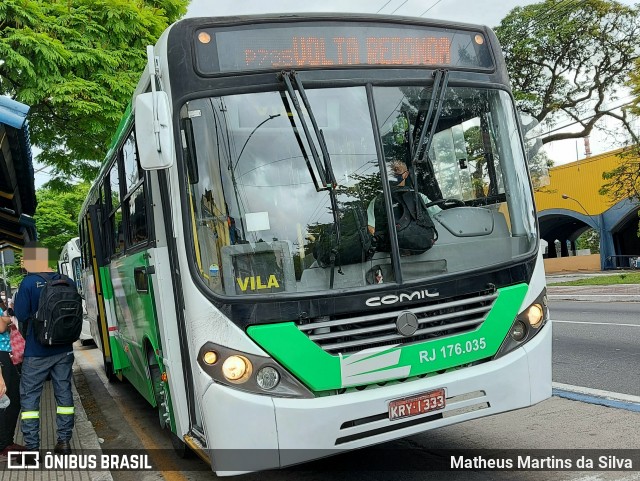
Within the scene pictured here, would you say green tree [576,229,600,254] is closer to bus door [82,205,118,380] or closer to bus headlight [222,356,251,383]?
bus door [82,205,118,380]

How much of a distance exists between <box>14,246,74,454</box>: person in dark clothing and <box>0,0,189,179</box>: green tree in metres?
5.39

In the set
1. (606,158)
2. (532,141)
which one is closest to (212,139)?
(532,141)

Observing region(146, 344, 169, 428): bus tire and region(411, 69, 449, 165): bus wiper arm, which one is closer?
Result: region(411, 69, 449, 165): bus wiper arm

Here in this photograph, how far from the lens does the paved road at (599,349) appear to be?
755cm

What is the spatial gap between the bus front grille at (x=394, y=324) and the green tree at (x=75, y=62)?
8233 mm

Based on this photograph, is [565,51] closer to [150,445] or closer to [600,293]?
[600,293]

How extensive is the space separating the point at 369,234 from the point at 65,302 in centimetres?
302

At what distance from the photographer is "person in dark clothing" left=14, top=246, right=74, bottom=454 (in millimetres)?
5906

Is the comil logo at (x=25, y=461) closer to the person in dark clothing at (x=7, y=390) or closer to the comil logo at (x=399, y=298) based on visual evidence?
the person in dark clothing at (x=7, y=390)

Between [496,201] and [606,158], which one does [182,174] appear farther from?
[606,158]

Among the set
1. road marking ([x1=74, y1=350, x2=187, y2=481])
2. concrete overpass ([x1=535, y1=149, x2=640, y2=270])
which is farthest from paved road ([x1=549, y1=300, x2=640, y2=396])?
concrete overpass ([x1=535, y1=149, x2=640, y2=270])

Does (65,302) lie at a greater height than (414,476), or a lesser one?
greater

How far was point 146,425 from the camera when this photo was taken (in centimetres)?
783

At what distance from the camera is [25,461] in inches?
231
